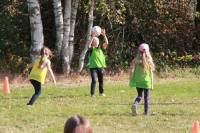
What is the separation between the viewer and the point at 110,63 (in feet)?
70.9

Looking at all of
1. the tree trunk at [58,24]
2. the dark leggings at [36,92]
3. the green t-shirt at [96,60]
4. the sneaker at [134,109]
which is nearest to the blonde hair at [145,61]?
the sneaker at [134,109]

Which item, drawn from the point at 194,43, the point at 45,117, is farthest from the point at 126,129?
the point at 194,43

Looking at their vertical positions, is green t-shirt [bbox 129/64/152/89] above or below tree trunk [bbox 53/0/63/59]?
below

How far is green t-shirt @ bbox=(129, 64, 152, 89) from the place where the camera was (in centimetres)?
1222

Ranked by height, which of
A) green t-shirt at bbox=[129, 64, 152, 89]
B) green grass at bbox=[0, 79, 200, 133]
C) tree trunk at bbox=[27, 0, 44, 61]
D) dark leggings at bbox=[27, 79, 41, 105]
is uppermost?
tree trunk at bbox=[27, 0, 44, 61]

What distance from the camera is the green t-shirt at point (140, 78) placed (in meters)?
12.2

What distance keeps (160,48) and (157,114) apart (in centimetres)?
1105

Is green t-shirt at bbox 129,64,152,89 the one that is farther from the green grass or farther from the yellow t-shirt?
the yellow t-shirt

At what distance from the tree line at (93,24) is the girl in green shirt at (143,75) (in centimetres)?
776

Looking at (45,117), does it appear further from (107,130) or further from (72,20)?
(72,20)

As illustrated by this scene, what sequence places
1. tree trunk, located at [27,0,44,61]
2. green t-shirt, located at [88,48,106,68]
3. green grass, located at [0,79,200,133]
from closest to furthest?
green grass, located at [0,79,200,133]
green t-shirt, located at [88,48,106,68]
tree trunk, located at [27,0,44,61]

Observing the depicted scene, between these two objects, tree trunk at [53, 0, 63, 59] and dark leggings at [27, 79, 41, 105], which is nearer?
dark leggings at [27, 79, 41, 105]

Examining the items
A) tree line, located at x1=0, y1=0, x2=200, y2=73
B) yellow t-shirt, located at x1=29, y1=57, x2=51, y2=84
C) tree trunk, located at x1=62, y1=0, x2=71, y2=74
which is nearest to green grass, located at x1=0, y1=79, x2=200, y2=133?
yellow t-shirt, located at x1=29, y1=57, x2=51, y2=84

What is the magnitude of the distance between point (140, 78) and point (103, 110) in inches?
45.5
